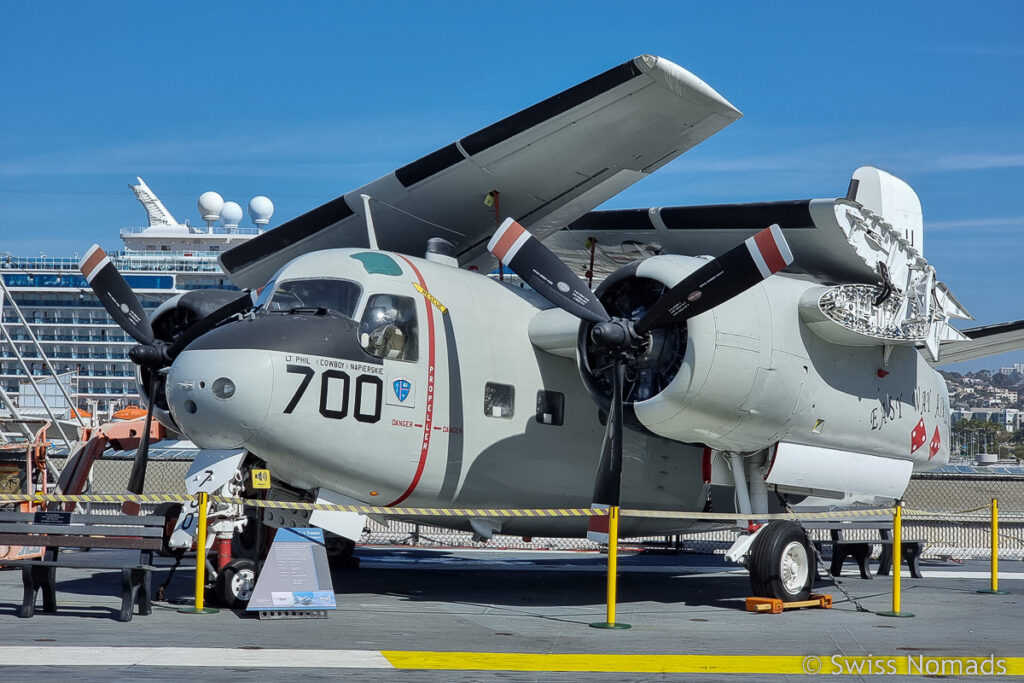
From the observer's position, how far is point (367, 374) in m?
11.9

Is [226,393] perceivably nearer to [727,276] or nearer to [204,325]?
[204,325]

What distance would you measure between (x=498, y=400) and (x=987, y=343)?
976 cm

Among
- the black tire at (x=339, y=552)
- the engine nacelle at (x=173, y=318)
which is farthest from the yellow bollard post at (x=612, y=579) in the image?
the engine nacelle at (x=173, y=318)

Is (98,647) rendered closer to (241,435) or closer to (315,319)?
(241,435)

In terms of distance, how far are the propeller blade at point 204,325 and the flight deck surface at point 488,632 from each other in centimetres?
314

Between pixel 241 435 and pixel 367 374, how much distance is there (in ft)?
5.13

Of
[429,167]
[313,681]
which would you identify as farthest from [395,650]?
[429,167]

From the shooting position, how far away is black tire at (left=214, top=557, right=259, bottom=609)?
37.8 ft

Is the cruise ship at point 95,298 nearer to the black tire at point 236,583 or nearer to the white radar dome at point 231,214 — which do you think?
the white radar dome at point 231,214

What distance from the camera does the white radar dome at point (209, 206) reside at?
9412 centimetres

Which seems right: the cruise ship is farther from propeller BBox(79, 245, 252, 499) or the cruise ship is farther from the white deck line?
the white deck line

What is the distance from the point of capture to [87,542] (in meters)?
10.9

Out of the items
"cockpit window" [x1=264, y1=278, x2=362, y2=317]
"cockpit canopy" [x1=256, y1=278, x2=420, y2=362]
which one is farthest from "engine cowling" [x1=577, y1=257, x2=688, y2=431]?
"cockpit window" [x1=264, y1=278, x2=362, y2=317]

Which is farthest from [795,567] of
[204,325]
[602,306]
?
[204,325]
